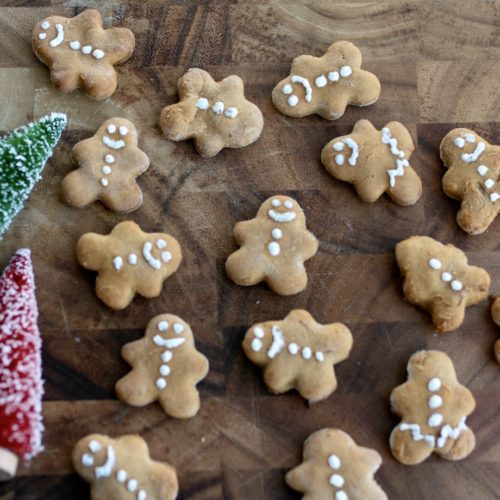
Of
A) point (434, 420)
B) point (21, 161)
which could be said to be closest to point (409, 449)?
point (434, 420)

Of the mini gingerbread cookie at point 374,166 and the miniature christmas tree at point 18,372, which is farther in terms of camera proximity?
the mini gingerbread cookie at point 374,166

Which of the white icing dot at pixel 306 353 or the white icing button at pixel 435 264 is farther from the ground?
the white icing button at pixel 435 264

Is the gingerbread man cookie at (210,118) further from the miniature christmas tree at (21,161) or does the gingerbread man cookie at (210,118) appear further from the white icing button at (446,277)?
the white icing button at (446,277)

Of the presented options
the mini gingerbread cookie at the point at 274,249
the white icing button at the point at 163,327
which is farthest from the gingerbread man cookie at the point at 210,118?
the white icing button at the point at 163,327

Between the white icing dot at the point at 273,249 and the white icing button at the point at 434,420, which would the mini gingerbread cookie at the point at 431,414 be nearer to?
the white icing button at the point at 434,420

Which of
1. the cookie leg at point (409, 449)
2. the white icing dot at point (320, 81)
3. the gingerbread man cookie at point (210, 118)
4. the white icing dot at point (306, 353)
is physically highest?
the white icing dot at point (320, 81)

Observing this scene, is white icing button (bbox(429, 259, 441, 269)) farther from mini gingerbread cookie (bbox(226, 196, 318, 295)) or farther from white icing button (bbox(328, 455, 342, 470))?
white icing button (bbox(328, 455, 342, 470))

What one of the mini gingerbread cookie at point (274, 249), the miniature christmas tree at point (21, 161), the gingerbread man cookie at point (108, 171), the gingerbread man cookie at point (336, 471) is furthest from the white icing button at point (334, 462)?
the miniature christmas tree at point (21, 161)

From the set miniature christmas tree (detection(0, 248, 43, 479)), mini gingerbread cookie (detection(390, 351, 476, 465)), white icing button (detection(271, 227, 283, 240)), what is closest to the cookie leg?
mini gingerbread cookie (detection(390, 351, 476, 465))

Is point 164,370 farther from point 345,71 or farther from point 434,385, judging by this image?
point 345,71
